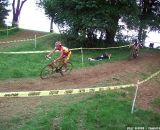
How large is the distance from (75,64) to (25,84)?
706cm

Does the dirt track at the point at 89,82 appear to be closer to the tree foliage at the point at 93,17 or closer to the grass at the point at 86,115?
the grass at the point at 86,115

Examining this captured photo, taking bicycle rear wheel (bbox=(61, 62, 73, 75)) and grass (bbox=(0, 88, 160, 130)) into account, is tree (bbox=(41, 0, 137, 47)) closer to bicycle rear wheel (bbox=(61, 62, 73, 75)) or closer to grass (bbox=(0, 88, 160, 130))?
bicycle rear wheel (bbox=(61, 62, 73, 75))

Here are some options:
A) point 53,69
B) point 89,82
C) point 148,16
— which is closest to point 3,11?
point 148,16

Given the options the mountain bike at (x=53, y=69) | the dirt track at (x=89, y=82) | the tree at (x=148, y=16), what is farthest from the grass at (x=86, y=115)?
the tree at (x=148, y=16)

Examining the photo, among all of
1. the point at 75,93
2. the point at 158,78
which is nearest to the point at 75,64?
the point at 158,78

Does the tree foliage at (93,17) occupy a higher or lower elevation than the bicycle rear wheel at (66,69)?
higher

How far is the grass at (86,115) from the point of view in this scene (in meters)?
12.5

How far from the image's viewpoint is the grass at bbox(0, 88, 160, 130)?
494 inches

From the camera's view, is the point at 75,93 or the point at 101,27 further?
the point at 101,27

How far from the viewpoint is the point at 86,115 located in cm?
1352

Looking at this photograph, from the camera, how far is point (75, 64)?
24344 millimetres

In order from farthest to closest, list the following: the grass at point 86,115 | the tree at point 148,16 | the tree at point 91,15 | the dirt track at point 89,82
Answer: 1. the tree at point 148,16
2. the tree at point 91,15
3. the dirt track at point 89,82
4. the grass at point 86,115

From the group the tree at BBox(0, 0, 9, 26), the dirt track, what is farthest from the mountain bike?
the tree at BBox(0, 0, 9, 26)

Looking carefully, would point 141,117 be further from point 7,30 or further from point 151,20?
point 7,30
